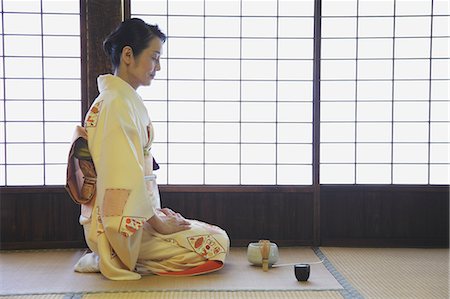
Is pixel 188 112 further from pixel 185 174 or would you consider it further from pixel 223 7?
pixel 223 7

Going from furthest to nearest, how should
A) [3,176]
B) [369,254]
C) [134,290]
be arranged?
1. [3,176]
2. [369,254]
3. [134,290]

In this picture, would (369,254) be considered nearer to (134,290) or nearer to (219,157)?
(219,157)

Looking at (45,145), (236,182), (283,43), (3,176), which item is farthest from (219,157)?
(3,176)

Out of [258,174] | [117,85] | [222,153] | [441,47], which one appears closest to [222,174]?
[222,153]

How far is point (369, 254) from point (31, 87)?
2776 millimetres

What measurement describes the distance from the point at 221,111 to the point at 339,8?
1.20m

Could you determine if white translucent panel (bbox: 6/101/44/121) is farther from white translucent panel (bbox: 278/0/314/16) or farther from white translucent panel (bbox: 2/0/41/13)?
white translucent panel (bbox: 278/0/314/16)

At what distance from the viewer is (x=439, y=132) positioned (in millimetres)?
4453

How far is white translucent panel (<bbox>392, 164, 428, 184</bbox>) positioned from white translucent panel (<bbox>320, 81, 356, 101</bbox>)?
667mm

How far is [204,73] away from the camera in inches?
172

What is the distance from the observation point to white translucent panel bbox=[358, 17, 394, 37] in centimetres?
437

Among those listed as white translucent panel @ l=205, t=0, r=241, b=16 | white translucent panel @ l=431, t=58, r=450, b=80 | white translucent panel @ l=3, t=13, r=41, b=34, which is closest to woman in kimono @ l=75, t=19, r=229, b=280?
white translucent panel @ l=205, t=0, r=241, b=16

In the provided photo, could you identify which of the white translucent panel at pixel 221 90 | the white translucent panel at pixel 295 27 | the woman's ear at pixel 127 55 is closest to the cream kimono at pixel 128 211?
the woman's ear at pixel 127 55

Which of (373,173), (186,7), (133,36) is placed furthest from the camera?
(373,173)
